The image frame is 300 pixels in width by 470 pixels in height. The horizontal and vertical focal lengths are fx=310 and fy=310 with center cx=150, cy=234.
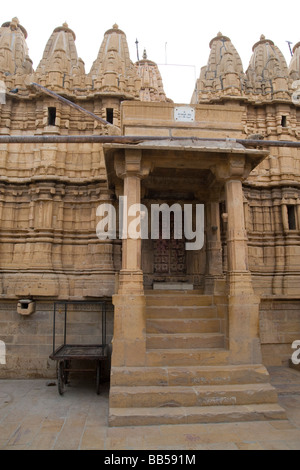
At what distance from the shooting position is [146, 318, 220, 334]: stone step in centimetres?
739

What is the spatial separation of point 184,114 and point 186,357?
609cm

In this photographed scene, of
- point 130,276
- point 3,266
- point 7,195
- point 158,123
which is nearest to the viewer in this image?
point 130,276

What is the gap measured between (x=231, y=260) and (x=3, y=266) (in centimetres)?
788

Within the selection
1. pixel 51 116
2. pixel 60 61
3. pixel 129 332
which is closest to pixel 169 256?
pixel 129 332

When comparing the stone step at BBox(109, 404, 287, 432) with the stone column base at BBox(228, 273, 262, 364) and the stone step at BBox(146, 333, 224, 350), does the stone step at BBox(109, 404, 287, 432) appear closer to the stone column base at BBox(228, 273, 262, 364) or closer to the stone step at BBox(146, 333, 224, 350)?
the stone column base at BBox(228, 273, 262, 364)

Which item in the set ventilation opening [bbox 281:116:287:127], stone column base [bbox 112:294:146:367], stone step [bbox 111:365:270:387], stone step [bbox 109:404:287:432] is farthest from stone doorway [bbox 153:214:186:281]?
ventilation opening [bbox 281:116:287:127]

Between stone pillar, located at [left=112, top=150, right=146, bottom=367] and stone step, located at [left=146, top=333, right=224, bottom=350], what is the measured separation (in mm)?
481

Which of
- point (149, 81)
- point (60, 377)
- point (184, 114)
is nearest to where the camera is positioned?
point (60, 377)

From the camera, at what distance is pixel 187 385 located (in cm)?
630

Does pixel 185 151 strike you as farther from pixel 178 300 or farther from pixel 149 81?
pixel 149 81

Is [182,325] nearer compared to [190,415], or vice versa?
[190,415]

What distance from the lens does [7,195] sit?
37.9ft

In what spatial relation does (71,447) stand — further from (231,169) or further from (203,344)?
(231,169)

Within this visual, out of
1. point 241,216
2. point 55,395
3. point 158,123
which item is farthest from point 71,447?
point 158,123
